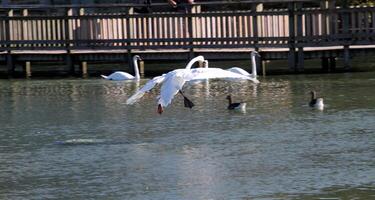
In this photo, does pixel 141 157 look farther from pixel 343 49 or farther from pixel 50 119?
pixel 343 49

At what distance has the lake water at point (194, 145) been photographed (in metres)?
13.5

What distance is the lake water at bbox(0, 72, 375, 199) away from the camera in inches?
532

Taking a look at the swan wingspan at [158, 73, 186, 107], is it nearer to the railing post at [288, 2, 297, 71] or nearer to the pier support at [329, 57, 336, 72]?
the railing post at [288, 2, 297, 71]

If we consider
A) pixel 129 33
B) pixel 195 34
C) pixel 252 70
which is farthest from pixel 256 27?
pixel 252 70

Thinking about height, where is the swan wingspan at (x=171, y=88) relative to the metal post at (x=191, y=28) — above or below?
below

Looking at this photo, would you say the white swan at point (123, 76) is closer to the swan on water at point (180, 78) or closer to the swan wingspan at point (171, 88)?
the swan on water at point (180, 78)

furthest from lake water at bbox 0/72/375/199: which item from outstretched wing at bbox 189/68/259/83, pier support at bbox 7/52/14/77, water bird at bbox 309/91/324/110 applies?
pier support at bbox 7/52/14/77

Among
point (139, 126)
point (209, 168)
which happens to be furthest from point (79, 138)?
point (209, 168)

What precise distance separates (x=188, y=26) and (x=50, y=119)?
8.40 metres

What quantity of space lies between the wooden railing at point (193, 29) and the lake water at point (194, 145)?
2283 mm

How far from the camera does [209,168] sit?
1472 cm

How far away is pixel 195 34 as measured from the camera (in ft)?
92.2

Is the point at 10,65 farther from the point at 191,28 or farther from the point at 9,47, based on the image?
the point at 191,28

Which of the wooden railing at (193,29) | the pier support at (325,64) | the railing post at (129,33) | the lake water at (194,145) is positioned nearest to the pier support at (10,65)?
the wooden railing at (193,29)
